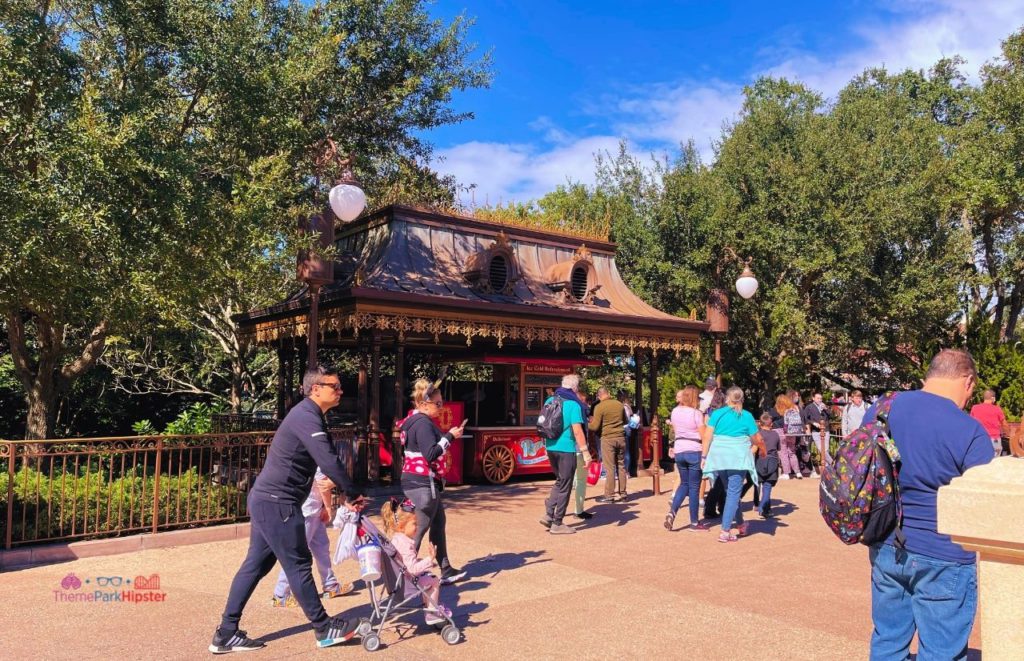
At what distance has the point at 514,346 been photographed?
17.4 metres

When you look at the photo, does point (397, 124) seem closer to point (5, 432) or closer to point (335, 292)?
point (335, 292)

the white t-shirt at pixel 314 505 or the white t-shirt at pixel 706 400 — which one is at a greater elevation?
the white t-shirt at pixel 706 400

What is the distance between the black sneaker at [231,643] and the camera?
5211 millimetres

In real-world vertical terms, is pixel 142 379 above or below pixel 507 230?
below

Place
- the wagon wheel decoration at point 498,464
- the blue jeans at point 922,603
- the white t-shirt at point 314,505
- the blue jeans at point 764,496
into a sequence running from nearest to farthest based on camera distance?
the blue jeans at point 922,603 < the white t-shirt at point 314,505 < the blue jeans at point 764,496 < the wagon wheel decoration at point 498,464

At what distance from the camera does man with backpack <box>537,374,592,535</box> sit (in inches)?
368

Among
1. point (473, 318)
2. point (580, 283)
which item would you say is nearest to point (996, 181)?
point (580, 283)

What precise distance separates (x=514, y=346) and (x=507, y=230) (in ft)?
8.50

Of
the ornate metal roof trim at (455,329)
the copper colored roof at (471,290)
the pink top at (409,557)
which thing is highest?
the copper colored roof at (471,290)

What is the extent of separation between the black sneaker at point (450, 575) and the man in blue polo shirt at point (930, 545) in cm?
411

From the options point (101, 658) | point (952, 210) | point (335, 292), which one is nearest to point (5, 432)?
point (335, 292)

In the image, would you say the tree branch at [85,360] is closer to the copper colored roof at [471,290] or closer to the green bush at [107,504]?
the green bush at [107,504]

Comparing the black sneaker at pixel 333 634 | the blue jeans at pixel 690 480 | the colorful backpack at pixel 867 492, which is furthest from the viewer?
the blue jeans at pixel 690 480

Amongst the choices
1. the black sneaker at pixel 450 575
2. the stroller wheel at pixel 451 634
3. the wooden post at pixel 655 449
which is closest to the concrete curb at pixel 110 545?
the black sneaker at pixel 450 575
